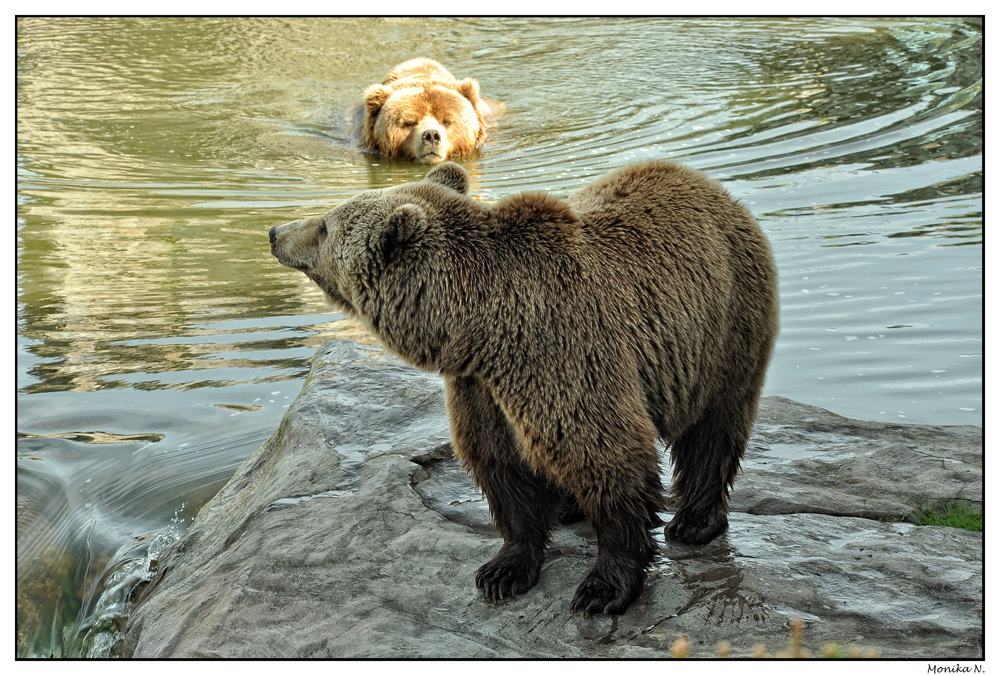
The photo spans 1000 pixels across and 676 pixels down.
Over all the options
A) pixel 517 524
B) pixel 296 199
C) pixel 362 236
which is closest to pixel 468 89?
pixel 296 199

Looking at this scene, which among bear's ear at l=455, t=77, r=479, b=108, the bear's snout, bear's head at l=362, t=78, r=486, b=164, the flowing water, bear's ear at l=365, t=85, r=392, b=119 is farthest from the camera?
bear's ear at l=455, t=77, r=479, b=108

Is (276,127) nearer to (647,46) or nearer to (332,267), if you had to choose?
(647,46)

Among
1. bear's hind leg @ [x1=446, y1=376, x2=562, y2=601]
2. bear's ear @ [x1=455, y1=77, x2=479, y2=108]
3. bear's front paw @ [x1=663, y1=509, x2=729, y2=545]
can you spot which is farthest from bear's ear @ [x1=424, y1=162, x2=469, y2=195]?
bear's ear @ [x1=455, y1=77, x2=479, y2=108]

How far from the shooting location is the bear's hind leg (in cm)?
390

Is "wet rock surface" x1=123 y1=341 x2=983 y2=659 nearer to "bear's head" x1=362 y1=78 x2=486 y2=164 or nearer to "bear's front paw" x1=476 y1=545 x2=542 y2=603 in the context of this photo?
"bear's front paw" x1=476 y1=545 x2=542 y2=603

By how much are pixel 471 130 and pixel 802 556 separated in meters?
10.6

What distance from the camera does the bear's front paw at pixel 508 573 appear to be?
3.86 metres

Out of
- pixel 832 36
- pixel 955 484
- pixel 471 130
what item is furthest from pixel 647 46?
pixel 955 484

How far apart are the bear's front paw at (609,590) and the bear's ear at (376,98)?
11.2 metres

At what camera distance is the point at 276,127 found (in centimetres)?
1489

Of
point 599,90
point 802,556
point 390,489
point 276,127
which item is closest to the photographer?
point 802,556

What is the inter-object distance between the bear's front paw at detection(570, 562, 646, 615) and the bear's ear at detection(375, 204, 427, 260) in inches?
57.9

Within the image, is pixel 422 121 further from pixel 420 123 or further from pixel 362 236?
pixel 362 236

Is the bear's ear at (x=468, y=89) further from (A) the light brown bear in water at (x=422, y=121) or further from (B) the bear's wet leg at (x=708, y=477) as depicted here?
(B) the bear's wet leg at (x=708, y=477)
